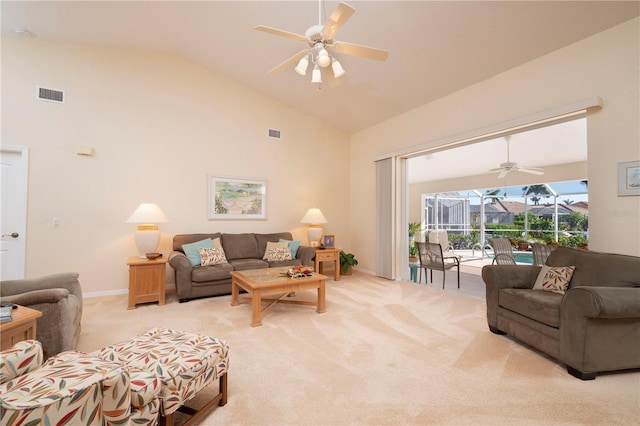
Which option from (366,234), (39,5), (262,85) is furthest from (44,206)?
(366,234)

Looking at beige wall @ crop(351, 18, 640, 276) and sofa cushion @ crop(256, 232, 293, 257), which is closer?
beige wall @ crop(351, 18, 640, 276)

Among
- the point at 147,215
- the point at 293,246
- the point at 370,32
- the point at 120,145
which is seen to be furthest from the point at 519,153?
the point at 120,145

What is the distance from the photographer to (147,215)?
411 cm

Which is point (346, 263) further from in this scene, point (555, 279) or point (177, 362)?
point (177, 362)

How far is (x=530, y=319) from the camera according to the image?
2.58 m

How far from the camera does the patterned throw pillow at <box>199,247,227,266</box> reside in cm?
440

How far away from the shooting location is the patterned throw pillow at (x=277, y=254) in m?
4.93

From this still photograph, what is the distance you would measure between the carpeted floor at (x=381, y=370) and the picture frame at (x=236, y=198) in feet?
6.29

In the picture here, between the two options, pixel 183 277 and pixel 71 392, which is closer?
pixel 71 392

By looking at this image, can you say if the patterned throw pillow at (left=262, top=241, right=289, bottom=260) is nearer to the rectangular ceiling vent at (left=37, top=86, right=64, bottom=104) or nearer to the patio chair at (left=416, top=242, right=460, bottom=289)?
the patio chair at (left=416, top=242, right=460, bottom=289)

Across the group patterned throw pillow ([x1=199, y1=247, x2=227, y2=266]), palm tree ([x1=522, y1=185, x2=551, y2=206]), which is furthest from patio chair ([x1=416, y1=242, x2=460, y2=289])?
palm tree ([x1=522, y1=185, x2=551, y2=206])

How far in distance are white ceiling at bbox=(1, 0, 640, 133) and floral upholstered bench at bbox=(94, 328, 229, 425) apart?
284 cm

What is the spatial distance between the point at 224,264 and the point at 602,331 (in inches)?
167

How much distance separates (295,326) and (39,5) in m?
4.70
